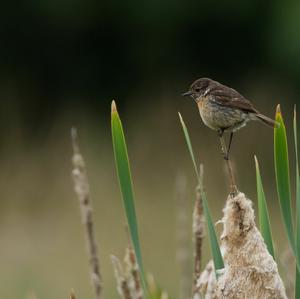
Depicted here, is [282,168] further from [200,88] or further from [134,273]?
[200,88]

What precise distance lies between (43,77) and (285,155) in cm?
1324

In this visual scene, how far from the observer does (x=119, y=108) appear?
14.7 meters

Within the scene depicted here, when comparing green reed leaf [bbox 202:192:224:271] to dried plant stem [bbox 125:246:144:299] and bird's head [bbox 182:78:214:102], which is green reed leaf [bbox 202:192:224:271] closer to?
dried plant stem [bbox 125:246:144:299]

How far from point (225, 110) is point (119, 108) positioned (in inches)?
431

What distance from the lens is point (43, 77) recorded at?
15.4m

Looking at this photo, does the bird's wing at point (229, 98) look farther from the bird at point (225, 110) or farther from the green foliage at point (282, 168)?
the green foliage at point (282, 168)

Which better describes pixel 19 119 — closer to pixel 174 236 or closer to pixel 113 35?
pixel 113 35

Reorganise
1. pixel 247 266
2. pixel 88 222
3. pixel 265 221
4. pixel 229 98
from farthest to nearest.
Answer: pixel 229 98, pixel 88 222, pixel 265 221, pixel 247 266

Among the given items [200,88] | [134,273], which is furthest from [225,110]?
[134,273]

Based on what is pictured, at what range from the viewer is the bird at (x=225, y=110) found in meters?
3.77

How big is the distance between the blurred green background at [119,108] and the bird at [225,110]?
2.69 m

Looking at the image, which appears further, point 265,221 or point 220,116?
point 220,116

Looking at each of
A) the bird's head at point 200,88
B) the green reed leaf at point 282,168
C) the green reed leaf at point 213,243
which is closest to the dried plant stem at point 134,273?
the green reed leaf at point 213,243

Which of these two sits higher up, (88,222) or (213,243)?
(88,222)
